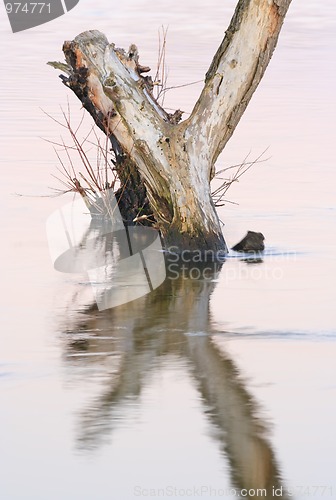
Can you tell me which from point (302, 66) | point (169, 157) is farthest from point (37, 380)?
point (302, 66)

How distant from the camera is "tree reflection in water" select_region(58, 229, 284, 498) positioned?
6.97 metres

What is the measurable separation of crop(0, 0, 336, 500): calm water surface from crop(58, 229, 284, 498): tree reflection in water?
1 cm

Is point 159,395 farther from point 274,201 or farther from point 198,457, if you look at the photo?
point 274,201

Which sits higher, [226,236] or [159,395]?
[226,236]

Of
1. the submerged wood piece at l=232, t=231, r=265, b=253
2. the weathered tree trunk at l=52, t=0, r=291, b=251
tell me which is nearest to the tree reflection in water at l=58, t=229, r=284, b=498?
the weathered tree trunk at l=52, t=0, r=291, b=251

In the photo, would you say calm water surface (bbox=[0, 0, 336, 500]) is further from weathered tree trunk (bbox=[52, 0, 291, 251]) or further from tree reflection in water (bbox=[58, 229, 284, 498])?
weathered tree trunk (bbox=[52, 0, 291, 251])

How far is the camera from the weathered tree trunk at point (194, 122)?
11.4 metres

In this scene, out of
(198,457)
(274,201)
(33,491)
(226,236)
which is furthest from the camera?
(274,201)

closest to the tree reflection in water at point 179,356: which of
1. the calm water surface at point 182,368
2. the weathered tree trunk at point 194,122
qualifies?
the calm water surface at point 182,368

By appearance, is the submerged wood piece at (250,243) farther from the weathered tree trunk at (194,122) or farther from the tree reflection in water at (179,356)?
the tree reflection in water at (179,356)

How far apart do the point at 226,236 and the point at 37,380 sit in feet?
16.9

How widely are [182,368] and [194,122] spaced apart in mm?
3531

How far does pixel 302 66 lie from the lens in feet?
106

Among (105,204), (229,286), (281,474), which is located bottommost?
(281,474)
